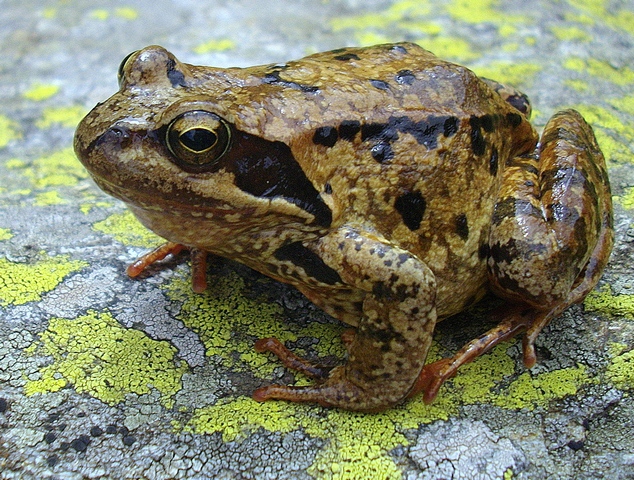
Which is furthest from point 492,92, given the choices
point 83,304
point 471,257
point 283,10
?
point 283,10

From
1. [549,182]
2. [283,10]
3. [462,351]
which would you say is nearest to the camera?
[462,351]

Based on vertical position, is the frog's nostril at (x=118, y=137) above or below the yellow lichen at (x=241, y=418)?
above

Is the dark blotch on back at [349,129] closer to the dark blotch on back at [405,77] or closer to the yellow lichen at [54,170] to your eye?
the dark blotch on back at [405,77]

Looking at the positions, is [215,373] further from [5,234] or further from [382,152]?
[5,234]

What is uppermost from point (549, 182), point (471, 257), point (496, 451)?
point (549, 182)

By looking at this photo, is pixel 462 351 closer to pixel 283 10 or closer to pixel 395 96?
pixel 395 96

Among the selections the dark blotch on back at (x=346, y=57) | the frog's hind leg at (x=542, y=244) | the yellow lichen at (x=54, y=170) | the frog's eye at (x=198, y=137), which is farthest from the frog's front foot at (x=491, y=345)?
the yellow lichen at (x=54, y=170)

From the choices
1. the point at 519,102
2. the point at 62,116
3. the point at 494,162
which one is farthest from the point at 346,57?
the point at 62,116
